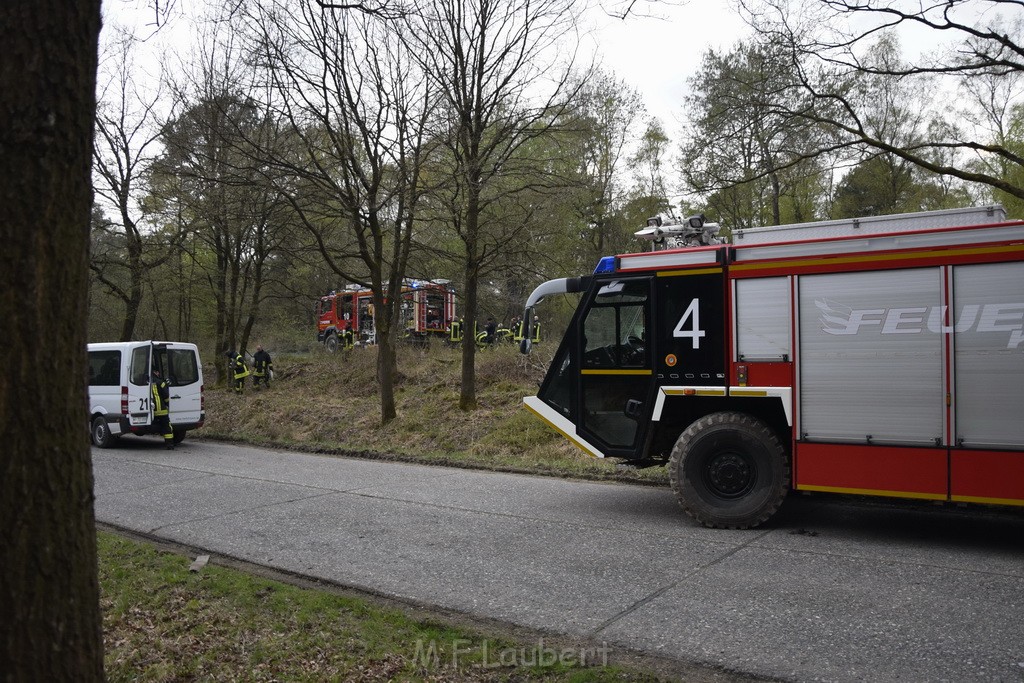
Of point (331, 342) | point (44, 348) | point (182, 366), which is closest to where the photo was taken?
point (44, 348)

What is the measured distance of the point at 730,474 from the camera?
27.1ft

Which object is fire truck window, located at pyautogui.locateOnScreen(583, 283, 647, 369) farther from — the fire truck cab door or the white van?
the white van

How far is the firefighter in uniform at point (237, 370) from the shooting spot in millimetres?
23953

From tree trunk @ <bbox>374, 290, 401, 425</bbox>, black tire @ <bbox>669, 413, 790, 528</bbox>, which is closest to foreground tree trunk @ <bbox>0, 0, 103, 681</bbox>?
black tire @ <bbox>669, 413, 790, 528</bbox>

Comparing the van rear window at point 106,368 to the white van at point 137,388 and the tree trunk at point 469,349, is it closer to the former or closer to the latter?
the white van at point 137,388

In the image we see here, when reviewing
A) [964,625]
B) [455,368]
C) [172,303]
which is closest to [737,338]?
[964,625]

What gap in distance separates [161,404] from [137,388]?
0.63 metres

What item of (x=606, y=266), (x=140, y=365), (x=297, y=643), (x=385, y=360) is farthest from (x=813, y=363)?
(x=140, y=365)

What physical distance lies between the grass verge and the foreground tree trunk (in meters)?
1.99

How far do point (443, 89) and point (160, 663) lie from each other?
13.8m

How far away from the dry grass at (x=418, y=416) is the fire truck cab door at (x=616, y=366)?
233 cm

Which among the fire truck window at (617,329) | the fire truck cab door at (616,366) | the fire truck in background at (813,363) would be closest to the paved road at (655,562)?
the fire truck in background at (813,363)

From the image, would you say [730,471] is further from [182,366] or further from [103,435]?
[103,435]

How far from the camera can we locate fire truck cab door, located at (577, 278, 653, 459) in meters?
8.88
